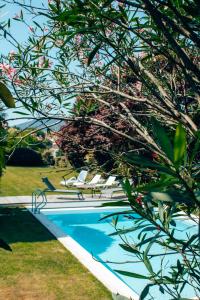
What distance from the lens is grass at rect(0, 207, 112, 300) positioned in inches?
255

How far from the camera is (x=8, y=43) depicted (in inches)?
133

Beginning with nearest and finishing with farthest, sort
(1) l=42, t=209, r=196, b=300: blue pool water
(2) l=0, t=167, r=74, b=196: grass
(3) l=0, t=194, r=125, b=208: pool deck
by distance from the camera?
(1) l=42, t=209, r=196, b=300: blue pool water
(3) l=0, t=194, r=125, b=208: pool deck
(2) l=0, t=167, r=74, b=196: grass

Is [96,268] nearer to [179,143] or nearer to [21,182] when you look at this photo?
[179,143]

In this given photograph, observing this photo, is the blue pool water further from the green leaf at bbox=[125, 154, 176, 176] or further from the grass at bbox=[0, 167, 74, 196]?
the green leaf at bbox=[125, 154, 176, 176]

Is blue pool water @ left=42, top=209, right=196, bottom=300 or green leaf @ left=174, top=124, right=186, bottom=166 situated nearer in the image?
green leaf @ left=174, top=124, right=186, bottom=166

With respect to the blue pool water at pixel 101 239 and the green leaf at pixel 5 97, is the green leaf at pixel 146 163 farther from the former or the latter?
the blue pool water at pixel 101 239

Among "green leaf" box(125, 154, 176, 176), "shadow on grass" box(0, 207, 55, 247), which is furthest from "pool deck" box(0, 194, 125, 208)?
"green leaf" box(125, 154, 176, 176)

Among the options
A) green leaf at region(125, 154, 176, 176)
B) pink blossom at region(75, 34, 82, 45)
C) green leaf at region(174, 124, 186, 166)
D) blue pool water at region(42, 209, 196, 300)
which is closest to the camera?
green leaf at region(174, 124, 186, 166)

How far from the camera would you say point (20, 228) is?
11.1m

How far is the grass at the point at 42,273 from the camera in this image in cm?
647

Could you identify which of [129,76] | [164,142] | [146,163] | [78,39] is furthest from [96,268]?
[164,142]

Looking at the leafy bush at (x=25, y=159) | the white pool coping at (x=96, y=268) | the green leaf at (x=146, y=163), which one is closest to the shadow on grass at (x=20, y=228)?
the white pool coping at (x=96, y=268)

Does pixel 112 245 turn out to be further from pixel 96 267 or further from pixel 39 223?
pixel 96 267

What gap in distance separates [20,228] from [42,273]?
386 cm
